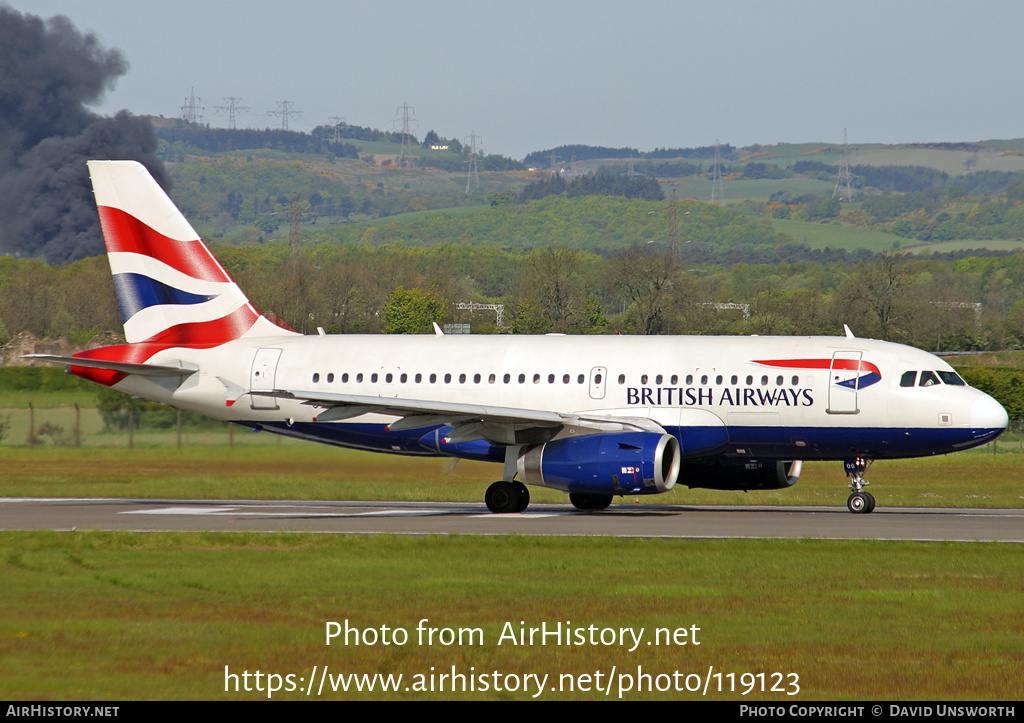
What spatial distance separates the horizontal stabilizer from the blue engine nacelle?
10.1m

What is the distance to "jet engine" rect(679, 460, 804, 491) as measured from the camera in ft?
99.2

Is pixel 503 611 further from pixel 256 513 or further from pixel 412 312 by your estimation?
pixel 412 312

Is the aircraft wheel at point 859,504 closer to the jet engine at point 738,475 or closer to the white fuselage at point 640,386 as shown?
the white fuselage at point 640,386

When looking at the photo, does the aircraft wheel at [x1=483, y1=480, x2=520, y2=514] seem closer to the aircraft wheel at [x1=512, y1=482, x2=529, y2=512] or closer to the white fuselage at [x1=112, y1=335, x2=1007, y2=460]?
the aircraft wheel at [x1=512, y1=482, x2=529, y2=512]

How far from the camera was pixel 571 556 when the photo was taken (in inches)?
806

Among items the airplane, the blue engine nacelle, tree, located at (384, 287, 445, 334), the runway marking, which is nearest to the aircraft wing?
the airplane

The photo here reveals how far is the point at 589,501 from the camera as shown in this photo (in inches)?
1207

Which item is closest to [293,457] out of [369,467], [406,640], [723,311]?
[369,467]

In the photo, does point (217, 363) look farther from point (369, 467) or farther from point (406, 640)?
point (406, 640)

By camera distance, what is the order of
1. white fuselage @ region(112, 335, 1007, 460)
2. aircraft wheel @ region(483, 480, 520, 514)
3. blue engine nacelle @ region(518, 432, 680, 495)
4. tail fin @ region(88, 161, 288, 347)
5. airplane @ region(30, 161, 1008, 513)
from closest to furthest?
blue engine nacelle @ region(518, 432, 680, 495)
airplane @ region(30, 161, 1008, 513)
white fuselage @ region(112, 335, 1007, 460)
aircraft wheel @ region(483, 480, 520, 514)
tail fin @ region(88, 161, 288, 347)

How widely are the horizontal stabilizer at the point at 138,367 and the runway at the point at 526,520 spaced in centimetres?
339

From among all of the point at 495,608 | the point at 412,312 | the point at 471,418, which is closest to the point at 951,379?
the point at 471,418

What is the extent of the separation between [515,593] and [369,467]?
1988cm

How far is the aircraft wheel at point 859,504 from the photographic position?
28906 mm
